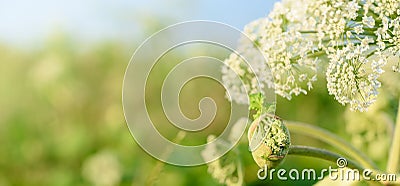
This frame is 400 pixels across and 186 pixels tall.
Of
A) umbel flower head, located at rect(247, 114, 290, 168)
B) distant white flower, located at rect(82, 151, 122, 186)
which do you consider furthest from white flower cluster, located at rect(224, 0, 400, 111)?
distant white flower, located at rect(82, 151, 122, 186)

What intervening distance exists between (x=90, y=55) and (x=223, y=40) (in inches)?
77.3

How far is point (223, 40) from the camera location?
67 cm

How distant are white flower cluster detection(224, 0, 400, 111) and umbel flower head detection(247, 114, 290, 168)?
4 centimetres

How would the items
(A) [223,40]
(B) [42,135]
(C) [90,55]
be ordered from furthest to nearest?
(C) [90,55] → (B) [42,135] → (A) [223,40]

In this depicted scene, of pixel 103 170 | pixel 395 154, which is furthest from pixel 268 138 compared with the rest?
pixel 103 170

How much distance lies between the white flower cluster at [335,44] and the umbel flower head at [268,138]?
1.4 inches

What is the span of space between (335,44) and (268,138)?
108 mm

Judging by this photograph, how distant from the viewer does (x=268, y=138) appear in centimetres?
58

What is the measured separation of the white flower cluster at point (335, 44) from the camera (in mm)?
560

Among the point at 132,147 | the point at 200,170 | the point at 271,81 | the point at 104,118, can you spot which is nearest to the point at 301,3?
the point at 271,81

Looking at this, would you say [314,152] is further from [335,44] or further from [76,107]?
[76,107]

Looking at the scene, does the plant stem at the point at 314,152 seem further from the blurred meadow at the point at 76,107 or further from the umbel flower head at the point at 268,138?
the blurred meadow at the point at 76,107

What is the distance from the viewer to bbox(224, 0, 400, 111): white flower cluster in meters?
0.56

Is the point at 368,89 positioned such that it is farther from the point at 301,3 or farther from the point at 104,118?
the point at 104,118
